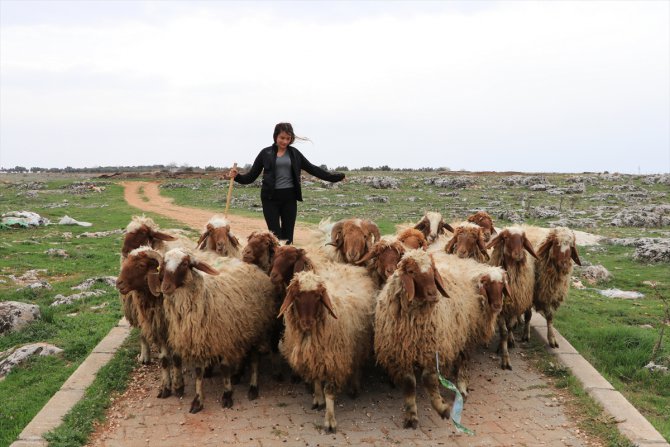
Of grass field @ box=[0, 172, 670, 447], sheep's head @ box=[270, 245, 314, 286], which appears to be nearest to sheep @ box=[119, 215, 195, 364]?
grass field @ box=[0, 172, 670, 447]

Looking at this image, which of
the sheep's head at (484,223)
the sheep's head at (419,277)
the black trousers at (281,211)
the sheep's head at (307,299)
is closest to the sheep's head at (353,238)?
the black trousers at (281,211)

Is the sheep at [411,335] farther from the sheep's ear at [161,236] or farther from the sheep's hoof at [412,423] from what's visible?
the sheep's ear at [161,236]

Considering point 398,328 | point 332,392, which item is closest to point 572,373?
point 398,328

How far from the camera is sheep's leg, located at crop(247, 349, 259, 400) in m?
6.81

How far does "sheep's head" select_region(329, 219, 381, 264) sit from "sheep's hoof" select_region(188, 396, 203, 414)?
3.06 meters

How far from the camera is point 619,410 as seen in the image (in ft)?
Result: 20.9

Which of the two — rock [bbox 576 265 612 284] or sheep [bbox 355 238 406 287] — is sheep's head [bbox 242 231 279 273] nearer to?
sheep [bbox 355 238 406 287]

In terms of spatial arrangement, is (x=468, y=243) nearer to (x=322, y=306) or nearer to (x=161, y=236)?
(x=322, y=306)

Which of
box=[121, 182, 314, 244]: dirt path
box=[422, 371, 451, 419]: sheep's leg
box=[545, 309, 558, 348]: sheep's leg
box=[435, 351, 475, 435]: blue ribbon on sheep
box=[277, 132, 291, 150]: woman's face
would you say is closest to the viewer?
box=[435, 351, 475, 435]: blue ribbon on sheep

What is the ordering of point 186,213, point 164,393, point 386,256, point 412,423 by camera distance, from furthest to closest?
point 186,213 → point 386,256 → point 164,393 → point 412,423

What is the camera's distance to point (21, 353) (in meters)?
7.93

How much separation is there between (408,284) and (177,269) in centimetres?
273

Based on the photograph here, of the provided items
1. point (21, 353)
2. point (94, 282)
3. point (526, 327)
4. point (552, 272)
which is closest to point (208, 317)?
point (21, 353)

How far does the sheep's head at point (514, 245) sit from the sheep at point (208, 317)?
4.10 m
